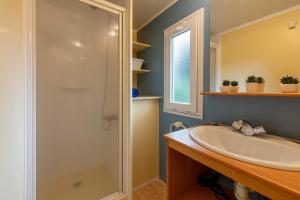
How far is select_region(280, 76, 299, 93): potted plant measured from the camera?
32.4 inches

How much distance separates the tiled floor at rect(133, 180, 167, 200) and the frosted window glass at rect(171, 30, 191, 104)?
1069 millimetres

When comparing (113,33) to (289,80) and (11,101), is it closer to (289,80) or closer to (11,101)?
(11,101)

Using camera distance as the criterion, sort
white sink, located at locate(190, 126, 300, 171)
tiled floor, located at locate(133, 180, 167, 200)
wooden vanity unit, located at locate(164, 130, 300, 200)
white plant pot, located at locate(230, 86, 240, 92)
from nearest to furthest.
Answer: wooden vanity unit, located at locate(164, 130, 300, 200) < white sink, located at locate(190, 126, 300, 171) < white plant pot, located at locate(230, 86, 240, 92) < tiled floor, located at locate(133, 180, 167, 200)

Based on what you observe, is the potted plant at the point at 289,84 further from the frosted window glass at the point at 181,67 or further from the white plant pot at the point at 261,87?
the frosted window glass at the point at 181,67

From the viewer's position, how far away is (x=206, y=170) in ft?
4.01

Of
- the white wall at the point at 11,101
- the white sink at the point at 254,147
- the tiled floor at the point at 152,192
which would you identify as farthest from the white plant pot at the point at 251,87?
the white wall at the point at 11,101

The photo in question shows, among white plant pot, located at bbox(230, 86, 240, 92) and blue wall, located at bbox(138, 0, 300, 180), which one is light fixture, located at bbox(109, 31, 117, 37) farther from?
white plant pot, located at bbox(230, 86, 240, 92)

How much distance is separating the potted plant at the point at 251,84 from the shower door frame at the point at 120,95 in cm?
95

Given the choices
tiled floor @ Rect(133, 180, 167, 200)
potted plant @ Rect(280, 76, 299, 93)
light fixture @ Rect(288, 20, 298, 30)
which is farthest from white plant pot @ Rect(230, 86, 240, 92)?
tiled floor @ Rect(133, 180, 167, 200)

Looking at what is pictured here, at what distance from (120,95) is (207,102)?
0.81 metres

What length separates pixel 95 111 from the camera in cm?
134

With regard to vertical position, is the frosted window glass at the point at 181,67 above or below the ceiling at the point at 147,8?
below

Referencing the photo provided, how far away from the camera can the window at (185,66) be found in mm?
1402

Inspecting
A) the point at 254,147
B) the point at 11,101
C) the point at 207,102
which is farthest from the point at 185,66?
the point at 11,101
